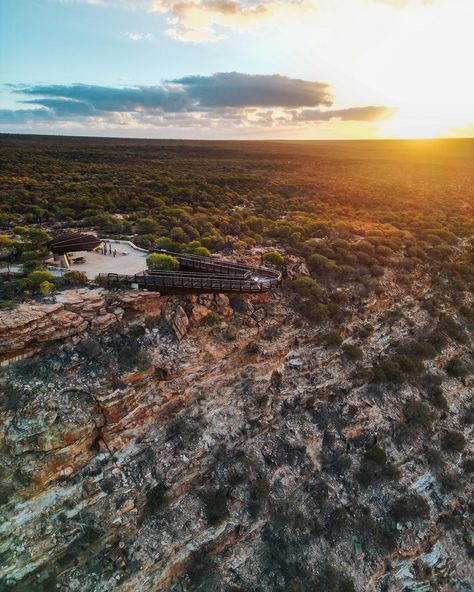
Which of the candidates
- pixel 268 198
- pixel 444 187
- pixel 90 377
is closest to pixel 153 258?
pixel 90 377

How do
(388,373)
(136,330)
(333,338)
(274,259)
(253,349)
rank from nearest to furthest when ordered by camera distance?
(136,330)
(253,349)
(333,338)
(388,373)
(274,259)

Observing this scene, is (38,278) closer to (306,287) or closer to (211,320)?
(211,320)

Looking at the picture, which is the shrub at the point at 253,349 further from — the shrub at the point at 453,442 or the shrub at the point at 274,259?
the shrub at the point at 453,442

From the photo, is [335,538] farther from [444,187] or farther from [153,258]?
[444,187]

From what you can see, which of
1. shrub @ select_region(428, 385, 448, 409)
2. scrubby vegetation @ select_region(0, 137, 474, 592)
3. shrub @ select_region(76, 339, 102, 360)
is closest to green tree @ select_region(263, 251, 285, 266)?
scrubby vegetation @ select_region(0, 137, 474, 592)

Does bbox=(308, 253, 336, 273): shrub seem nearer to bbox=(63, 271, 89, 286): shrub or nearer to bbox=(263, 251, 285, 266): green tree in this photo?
bbox=(263, 251, 285, 266): green tree

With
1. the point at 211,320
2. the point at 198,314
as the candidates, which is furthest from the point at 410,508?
the point at 198,314
